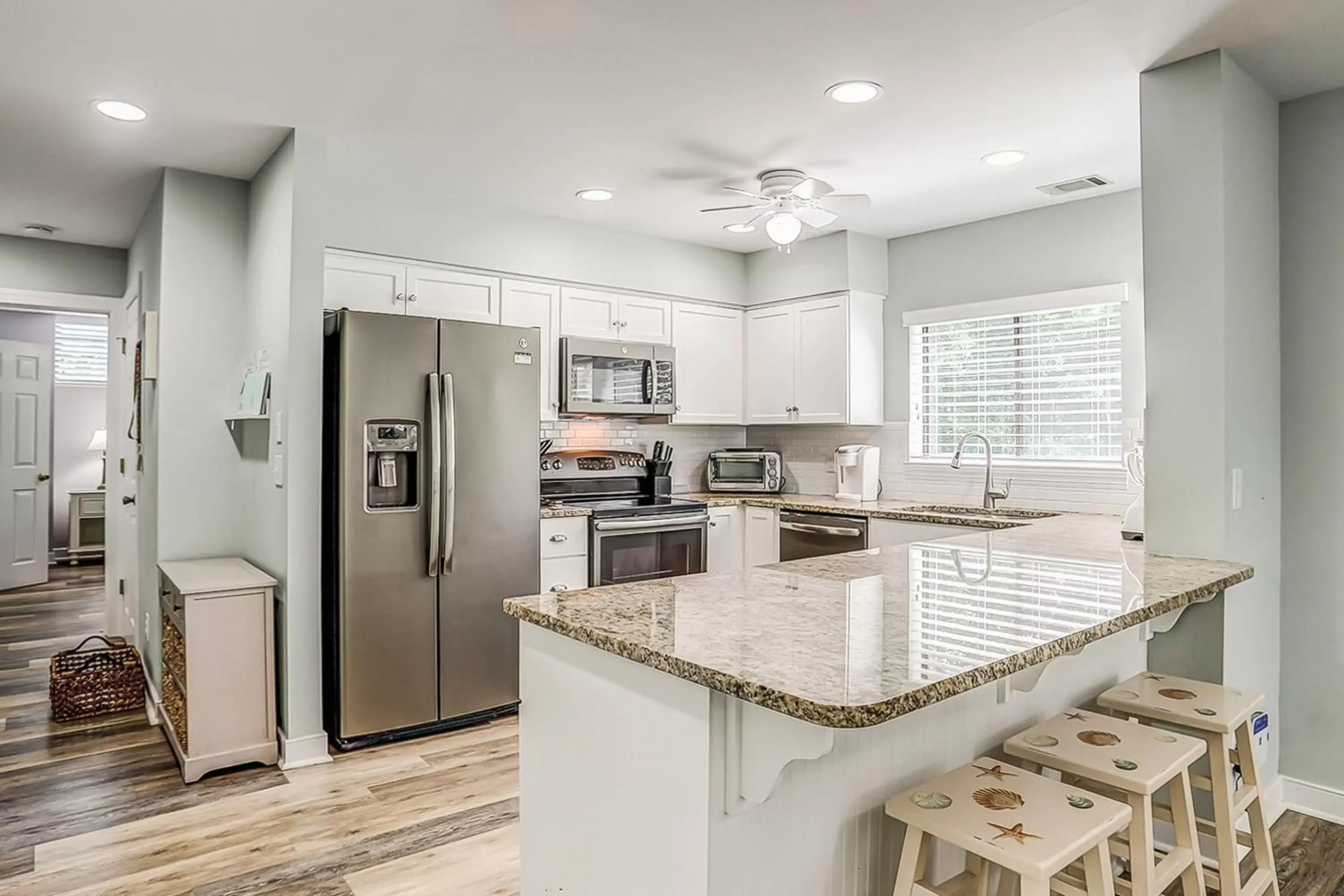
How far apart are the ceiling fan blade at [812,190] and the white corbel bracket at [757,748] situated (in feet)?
8.60

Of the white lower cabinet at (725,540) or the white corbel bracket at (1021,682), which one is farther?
the white lower cabinet at (725,540)

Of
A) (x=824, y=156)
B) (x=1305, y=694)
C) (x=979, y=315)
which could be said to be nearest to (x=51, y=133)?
→ (x=824, y=156)

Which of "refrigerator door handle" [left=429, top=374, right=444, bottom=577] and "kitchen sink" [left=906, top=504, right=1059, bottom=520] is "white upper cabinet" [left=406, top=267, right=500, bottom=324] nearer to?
"refrigerator door handle" [left=429, top=374, right=444, bottom=577]

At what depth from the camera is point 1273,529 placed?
2.75 m

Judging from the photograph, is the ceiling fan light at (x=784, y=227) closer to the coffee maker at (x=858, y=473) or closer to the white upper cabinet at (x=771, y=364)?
the white upper cabinet at (x=771, y=364)

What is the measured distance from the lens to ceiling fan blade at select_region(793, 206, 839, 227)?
3881 millimetres

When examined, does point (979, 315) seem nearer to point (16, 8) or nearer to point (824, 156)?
point (824, 156)

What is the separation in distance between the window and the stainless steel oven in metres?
6.58

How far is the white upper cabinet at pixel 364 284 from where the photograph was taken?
3.78 metres

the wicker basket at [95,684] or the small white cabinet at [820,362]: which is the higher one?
the small white cabinet at [820,362]

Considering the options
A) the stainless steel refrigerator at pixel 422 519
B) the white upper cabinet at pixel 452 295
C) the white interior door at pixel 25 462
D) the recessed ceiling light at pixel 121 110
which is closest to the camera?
the recessed ceiling light at pixel 121 110

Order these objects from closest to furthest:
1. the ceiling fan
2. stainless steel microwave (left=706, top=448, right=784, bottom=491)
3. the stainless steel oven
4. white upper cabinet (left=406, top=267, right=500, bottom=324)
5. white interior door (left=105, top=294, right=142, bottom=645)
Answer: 1. the ceiling fan
2. white upper cabinet (left=406, top=267, right=500, bottom=324)
3. the stainless steel oven
4. white interior door (left=105, top=294, right=142, bottom=645)
5. stainless steel microwave (left=706, top=448, right=784, bottom=491)

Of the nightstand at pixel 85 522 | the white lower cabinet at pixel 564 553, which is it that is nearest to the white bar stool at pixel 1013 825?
the white lower cabinet at pixel 564 553

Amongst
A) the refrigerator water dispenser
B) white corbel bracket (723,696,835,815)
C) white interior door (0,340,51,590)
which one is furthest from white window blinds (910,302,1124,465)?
white interior door (0,340,51,590)
